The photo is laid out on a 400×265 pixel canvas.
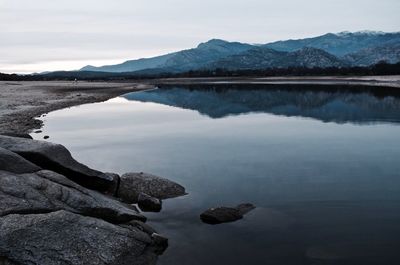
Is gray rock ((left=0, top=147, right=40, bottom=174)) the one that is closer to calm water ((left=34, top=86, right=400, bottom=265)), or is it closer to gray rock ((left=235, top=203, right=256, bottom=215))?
calm water ((left=34, top=86, right=400, bottom=265))

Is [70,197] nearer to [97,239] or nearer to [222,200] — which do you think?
[97,239]

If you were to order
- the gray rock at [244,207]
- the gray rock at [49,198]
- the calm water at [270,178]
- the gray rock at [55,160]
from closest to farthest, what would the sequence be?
the gray rock at [49,198]
the calm water at [270,178]
the gray rock at [55,160]
the gray rock at [244,207]

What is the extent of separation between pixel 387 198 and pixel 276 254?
265 inches

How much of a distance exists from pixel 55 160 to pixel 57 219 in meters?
4.68

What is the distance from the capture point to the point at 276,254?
12078 mm

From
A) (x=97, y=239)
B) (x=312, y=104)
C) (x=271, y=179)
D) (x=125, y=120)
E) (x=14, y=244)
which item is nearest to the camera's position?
(x=14, y=244)

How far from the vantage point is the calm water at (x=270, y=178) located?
1248 cm

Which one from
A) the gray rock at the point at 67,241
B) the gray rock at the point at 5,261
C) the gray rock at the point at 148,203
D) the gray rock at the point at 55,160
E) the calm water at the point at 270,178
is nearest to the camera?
the gray rock at the point at 5,261

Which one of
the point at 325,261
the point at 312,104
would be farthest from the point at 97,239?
the point at 312,104

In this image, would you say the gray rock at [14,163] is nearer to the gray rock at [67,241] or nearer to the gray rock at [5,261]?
the gray rock at [67,241]

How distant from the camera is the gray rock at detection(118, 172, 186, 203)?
17.0m

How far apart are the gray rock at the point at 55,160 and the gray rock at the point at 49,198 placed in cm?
150

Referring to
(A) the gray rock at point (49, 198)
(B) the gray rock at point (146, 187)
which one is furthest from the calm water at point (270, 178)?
(A) the gray rock at point (49, 198)

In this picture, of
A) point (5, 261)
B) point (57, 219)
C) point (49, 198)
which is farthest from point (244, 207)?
point (5, 261)
